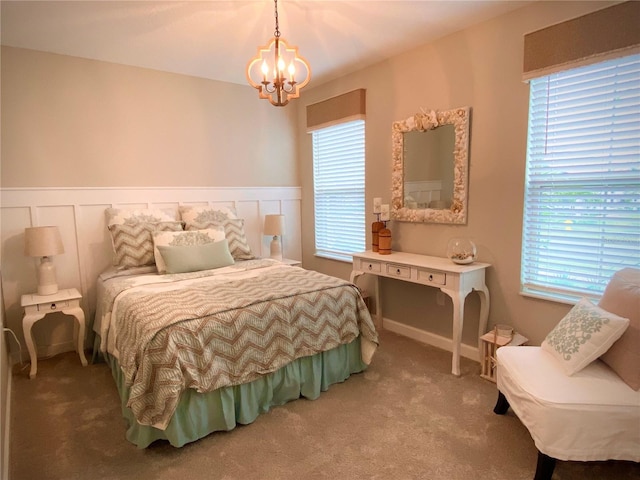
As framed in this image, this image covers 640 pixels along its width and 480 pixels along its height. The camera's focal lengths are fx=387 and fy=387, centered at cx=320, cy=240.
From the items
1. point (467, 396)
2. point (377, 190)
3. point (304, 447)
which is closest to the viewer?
point (304, 447)

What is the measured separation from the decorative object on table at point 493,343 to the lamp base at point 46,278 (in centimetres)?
320

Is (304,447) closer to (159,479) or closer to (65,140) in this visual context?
(159,479)

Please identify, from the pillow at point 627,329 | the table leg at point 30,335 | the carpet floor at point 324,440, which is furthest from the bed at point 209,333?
the pillow at point 627,329

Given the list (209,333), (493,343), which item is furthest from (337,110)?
(209,333)

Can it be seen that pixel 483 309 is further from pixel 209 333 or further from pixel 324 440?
pixel 209 333

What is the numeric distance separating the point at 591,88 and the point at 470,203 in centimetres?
100

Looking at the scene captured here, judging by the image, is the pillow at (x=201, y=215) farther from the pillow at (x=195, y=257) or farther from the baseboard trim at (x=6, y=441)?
the baseboard trim at (x=6, y=441)

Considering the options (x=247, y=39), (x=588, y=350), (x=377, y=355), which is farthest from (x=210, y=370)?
(x=247, y=39)

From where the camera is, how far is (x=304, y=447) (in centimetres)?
200

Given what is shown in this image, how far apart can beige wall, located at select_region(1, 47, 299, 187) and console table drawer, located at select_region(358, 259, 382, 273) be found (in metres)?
1.62

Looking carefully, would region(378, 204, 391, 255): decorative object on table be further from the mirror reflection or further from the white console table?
the mirror reflection

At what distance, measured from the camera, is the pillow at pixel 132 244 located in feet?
10.2

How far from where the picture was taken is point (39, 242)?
2814mm

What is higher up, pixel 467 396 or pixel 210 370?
pixel 210 370
